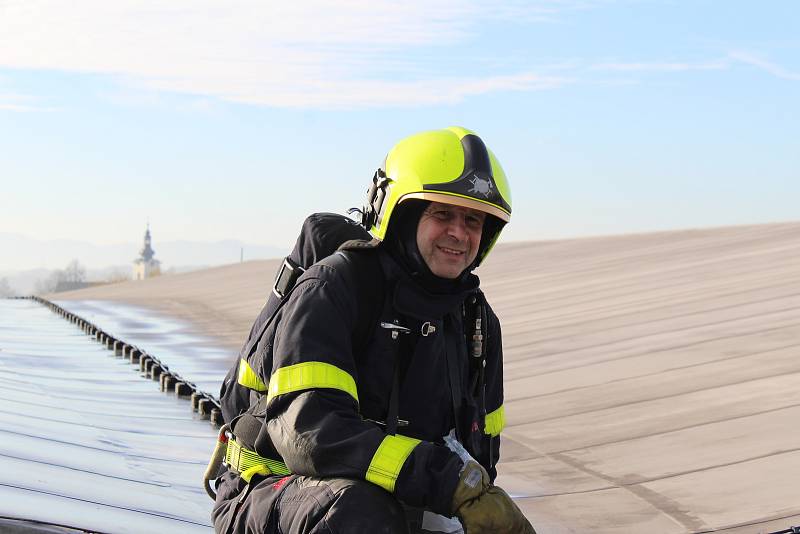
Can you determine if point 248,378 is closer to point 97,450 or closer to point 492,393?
point 492,393

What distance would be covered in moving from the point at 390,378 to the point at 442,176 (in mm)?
612

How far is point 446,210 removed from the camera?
3312 millimetres

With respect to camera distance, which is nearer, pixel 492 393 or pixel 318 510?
pixel 318 510

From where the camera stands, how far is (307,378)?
9.43ft

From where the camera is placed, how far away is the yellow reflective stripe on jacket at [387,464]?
286 centimetres

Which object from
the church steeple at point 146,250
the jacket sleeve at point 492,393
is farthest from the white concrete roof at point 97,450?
the church steeple at point 146,250

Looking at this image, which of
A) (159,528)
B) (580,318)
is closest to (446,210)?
(159,528)

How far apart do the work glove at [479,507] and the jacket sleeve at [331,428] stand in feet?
0.09

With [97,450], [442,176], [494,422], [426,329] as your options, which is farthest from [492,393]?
[97,450]

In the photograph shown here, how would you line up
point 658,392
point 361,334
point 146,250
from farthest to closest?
point 146,250 < point 658,392 < point 361,334

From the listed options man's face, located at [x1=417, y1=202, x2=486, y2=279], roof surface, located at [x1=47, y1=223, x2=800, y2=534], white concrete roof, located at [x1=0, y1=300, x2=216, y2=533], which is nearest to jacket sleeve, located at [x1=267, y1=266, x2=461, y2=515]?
man's face, located at [x1=417, y1=202, x2=486, y2=279]

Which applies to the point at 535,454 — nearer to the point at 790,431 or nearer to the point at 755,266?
the point at 790,431

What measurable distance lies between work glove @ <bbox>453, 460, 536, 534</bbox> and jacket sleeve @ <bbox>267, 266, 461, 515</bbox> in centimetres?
3

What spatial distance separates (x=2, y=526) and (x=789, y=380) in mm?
5238
